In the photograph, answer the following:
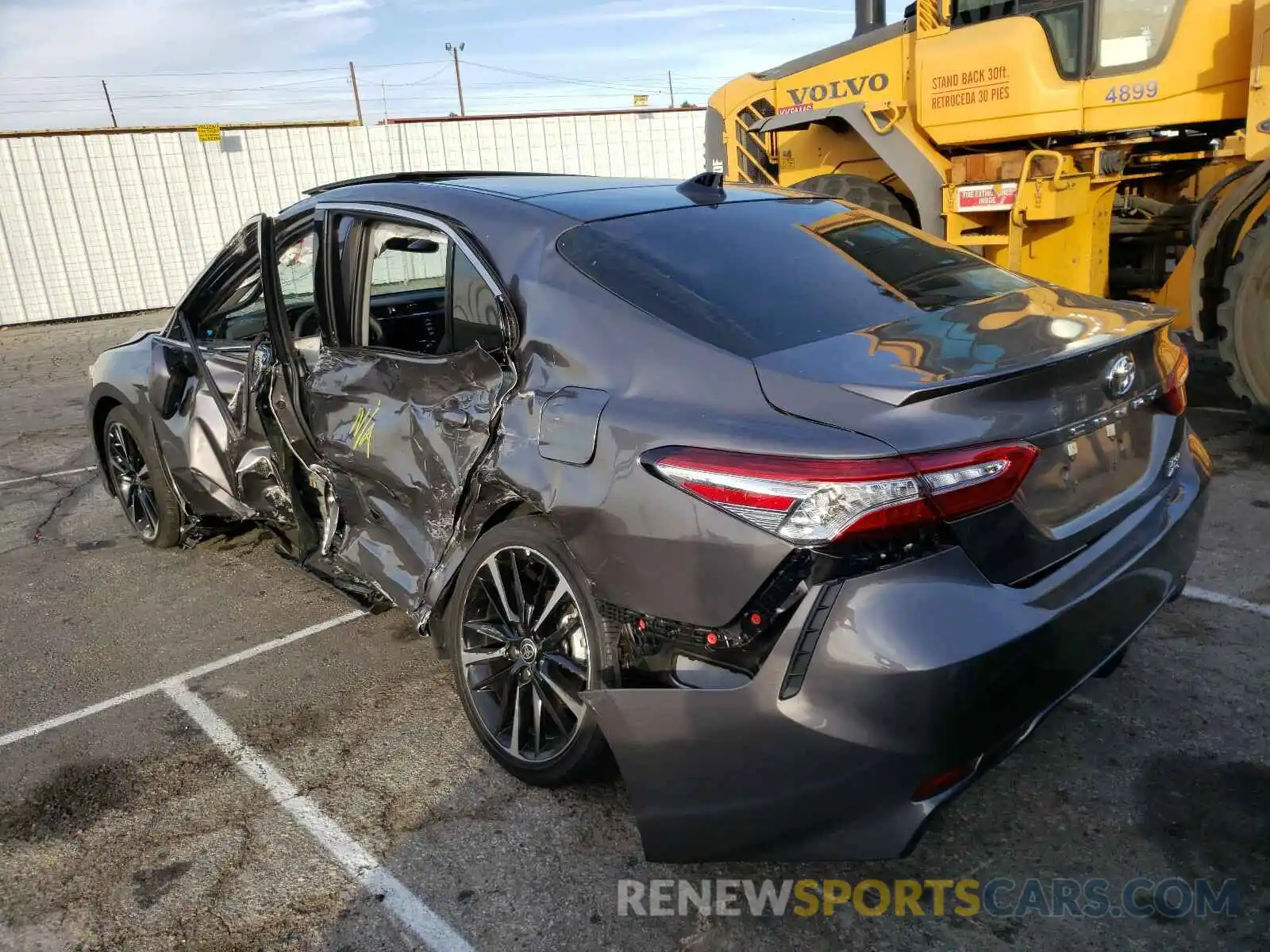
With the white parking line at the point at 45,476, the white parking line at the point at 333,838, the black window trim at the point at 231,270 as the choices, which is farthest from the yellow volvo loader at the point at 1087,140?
the white parking line at the point at 45,476

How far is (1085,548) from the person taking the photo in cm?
242

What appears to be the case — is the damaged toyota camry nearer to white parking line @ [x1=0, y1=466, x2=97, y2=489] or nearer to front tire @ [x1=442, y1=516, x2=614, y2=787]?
front tire @ [x1=442, y1=516, x2=614, y2=787]

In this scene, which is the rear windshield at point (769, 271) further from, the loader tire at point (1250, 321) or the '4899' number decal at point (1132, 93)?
the '4899' number decal at point (1132, 93)

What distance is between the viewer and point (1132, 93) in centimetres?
626

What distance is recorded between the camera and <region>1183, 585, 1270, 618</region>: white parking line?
12.1 feet

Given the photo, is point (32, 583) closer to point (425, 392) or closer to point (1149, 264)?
point (425, 392)

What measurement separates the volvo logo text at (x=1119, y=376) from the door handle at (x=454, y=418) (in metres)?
1.71

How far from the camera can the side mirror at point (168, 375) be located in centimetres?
441

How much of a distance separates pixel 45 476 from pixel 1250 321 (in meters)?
7.80

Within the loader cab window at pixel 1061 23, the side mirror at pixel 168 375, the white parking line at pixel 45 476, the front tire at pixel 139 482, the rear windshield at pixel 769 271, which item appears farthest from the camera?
the white parking line at pixel 45 476

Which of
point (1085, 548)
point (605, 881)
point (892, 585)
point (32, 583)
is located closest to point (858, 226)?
point (1085, 548)

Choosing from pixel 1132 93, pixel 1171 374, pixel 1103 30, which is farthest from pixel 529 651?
pixel 1103 30

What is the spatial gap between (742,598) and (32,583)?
170 inches

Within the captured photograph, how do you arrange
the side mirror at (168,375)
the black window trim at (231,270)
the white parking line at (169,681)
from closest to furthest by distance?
1. the white parking line at (169,681)
2. the black window trim at (231,270)
3. the side mirror at (168,375)
